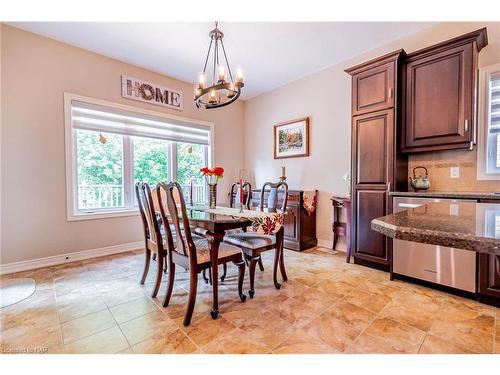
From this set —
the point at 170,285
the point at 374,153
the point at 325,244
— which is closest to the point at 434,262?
the point at 374,153

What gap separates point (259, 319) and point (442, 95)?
273cm

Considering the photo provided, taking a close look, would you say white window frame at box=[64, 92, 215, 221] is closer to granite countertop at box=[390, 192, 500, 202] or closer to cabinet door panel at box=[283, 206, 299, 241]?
cabinet door panel at box=[283, 206, 299, 241]

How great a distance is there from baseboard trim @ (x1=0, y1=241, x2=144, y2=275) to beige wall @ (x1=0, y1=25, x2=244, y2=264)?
0.18ft

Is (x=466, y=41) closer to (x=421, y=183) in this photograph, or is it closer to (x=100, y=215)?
(x=421, y=183)

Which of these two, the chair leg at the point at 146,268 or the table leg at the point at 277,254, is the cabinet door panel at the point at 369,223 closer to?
the table leg at the point at 277,254

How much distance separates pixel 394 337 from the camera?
154 centimetres

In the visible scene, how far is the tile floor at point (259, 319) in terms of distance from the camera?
1.47 metres

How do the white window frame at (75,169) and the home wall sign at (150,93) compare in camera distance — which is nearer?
the white window frame at (75,169)

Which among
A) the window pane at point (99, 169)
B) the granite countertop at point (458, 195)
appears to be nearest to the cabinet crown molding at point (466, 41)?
the granite countertop at point (458, 195)

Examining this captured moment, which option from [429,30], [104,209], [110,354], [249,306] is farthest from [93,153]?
[429,30]

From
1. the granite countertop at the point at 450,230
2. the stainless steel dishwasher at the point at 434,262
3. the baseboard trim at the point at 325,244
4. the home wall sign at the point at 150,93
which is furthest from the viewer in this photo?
the baseboard trim at the point at 325,244

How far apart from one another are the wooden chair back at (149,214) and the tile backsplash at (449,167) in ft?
9.38
